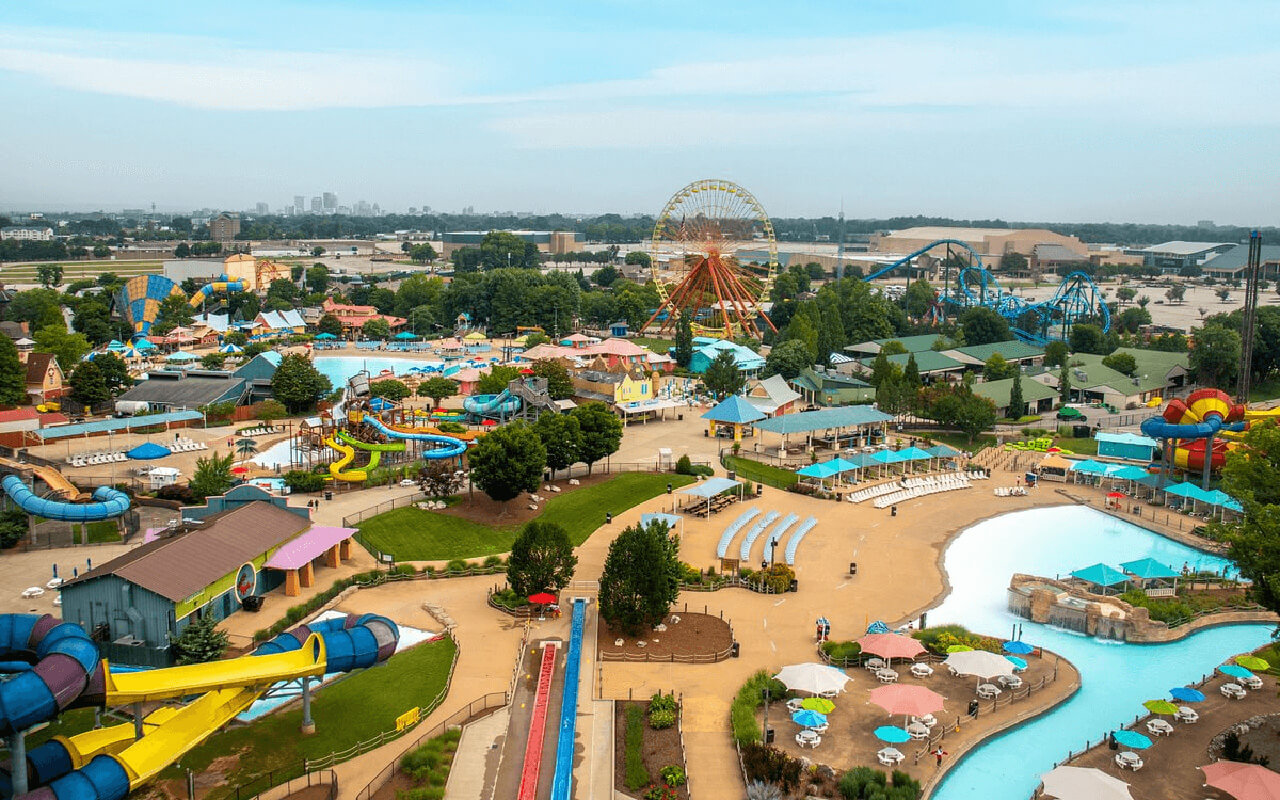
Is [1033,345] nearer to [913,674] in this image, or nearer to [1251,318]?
[1251,318]

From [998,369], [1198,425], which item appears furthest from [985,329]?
[1198,425]

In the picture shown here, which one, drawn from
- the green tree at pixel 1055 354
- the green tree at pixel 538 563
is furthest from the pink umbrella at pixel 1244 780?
the green tree at pixel 1055 354

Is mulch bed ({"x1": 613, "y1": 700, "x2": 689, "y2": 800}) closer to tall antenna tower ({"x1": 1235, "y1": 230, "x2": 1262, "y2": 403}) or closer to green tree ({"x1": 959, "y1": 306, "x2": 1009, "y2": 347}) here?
tall antenna tower ({"x1": 1235, "y1": 230, "x2": 1262, "y2": 403})

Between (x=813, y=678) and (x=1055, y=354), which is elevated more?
(x=1055, y=354)

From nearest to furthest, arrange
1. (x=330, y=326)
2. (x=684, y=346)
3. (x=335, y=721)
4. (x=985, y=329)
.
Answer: (x=335, y=721), (x=684, y=346), (x=985, y=329), (x=330, y=326)

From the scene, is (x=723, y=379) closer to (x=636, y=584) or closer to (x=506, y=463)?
(x=506, y=463)

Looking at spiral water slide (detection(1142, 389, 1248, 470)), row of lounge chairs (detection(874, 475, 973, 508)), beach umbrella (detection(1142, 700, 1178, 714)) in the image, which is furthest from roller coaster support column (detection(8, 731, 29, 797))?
spiral water slide (detection(1142, 389, 1248, 470))

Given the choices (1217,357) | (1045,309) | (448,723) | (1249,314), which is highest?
(1249,314)

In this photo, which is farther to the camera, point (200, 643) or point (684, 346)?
point (684, 346)
